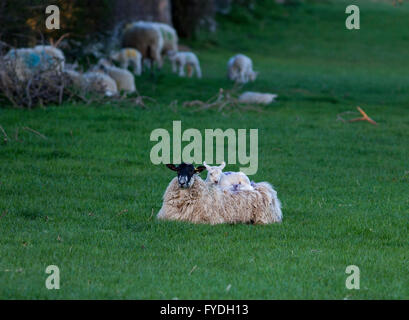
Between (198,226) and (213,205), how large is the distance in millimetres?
364

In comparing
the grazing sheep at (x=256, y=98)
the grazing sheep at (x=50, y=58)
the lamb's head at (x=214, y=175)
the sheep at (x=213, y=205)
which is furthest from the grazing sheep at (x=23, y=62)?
the sheep at (x=213, y=205)

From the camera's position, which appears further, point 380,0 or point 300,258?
point 380,0

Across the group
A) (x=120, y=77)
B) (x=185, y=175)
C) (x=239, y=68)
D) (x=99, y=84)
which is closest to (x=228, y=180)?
(x=185, y=175)

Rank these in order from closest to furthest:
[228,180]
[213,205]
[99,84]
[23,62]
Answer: [213,205]
[228,180]
[23,62]
[99,84]

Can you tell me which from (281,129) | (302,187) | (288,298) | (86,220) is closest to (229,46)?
(281,129)

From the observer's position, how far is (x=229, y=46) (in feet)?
132

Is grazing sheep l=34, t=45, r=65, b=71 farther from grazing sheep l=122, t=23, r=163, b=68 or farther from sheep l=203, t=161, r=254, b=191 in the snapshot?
grazing sheep l=122, t=23, r=163, b=68

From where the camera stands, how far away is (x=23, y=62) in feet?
56.7

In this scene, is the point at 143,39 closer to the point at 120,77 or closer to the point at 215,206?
the point at 120,77

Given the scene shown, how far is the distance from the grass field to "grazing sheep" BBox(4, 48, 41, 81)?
3.47ft

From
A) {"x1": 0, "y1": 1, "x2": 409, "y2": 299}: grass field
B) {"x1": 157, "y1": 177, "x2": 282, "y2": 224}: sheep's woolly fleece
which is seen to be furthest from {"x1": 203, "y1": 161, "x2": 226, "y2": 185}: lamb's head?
{"x1": 0, "y1": 1, "x2": 409, "y2": 299}: grass field

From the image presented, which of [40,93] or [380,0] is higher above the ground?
[380,0]
